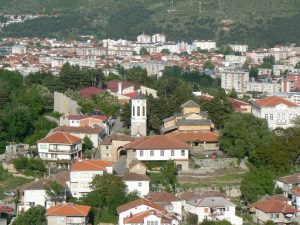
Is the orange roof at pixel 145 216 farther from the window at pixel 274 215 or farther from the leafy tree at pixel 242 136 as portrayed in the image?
the leafy tree at pixel 242 136

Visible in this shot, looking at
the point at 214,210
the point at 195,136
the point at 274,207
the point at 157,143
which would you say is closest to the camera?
the point at 214,210

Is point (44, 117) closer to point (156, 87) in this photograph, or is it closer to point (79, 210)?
point (156, 87)

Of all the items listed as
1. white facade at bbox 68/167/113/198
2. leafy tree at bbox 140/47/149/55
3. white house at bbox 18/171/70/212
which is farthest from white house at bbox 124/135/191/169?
leafy tree at bbox 140/47/149/55

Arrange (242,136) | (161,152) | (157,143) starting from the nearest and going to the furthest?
1. (161,152)
2. (157,143)
3. (242,136)

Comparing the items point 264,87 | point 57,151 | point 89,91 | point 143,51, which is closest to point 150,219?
point 57,151

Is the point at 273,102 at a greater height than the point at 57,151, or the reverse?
the point at 273,102

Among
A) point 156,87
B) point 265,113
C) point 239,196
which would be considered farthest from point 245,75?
point 239,196

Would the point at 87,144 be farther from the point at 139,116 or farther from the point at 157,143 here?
the point at 157,143
